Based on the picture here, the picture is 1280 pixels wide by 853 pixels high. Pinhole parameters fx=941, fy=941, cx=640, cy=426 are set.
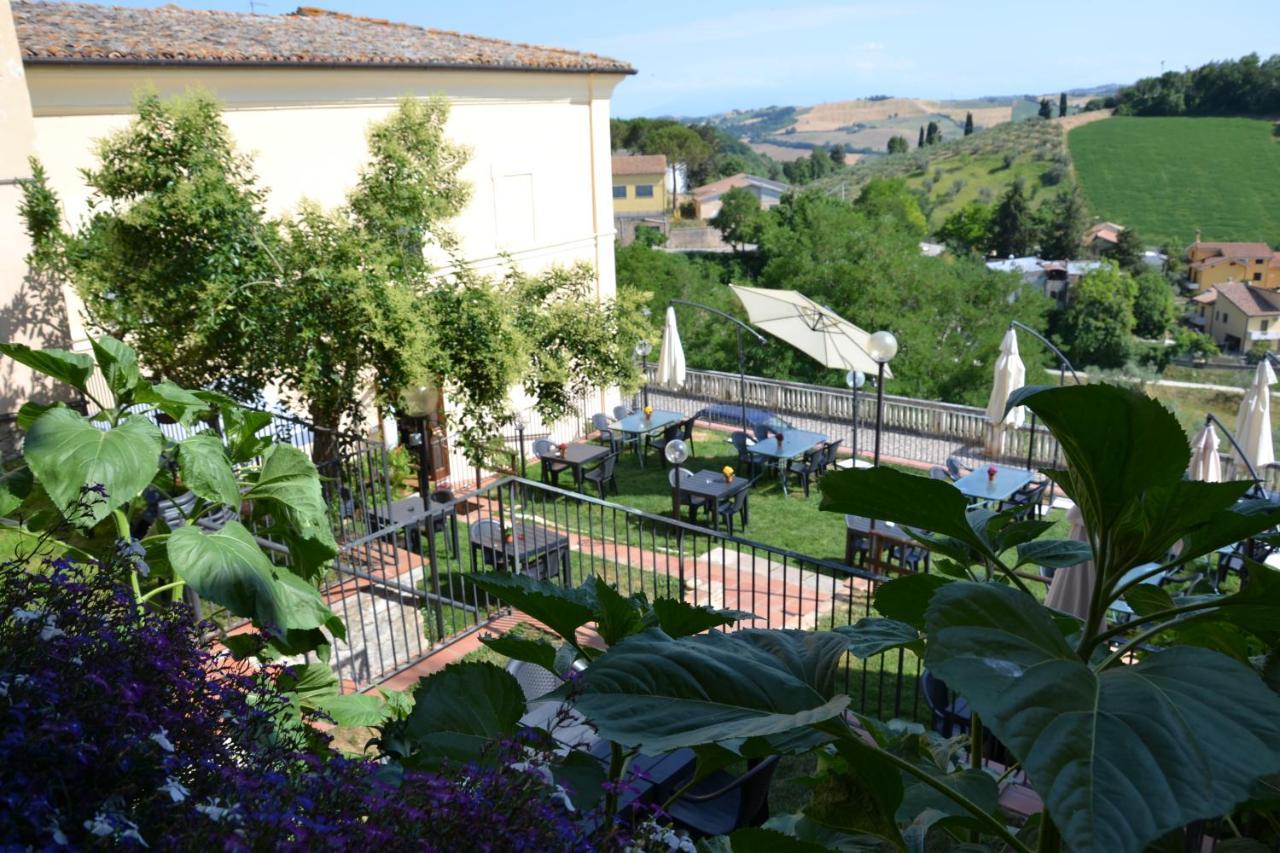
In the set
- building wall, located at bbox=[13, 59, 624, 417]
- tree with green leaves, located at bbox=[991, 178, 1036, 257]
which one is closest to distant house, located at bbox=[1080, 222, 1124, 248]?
tree with green leaves, located at bbox=[991, 178, 1036, 257]

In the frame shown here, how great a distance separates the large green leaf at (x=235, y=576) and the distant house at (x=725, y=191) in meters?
93.3

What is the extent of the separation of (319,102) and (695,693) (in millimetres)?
13560

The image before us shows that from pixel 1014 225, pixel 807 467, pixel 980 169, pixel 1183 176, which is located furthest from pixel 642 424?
pixel 980 169

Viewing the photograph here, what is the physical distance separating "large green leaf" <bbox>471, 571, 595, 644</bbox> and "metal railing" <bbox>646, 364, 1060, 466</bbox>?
16.2 metres

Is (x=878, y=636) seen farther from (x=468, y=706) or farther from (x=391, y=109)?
(x=391, y=109)

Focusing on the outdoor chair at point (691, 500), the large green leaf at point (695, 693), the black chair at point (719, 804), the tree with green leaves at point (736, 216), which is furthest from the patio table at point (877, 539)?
the tree with green leaves at point (736, 216)

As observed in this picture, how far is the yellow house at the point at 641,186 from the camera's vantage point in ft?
304

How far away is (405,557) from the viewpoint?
9000mm

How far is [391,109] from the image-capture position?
13.6 metres

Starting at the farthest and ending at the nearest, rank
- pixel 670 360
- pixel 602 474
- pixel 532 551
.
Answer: pixel 670 360 < pixel 602 474 < pixel 532 551

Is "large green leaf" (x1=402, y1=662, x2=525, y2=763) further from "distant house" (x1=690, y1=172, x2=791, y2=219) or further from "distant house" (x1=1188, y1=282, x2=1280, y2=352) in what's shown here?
"distant house" (x1=690, y1=172, x2=791, y2=219)

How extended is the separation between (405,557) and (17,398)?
180 inches

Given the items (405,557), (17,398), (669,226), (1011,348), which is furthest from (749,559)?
(669,226)

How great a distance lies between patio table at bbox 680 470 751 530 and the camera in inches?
443
